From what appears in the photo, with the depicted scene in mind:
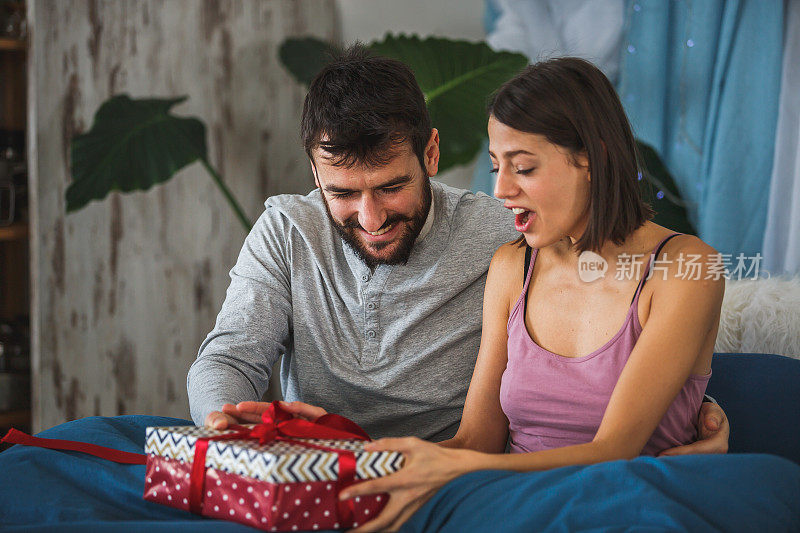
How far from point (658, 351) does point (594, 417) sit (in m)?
0.15

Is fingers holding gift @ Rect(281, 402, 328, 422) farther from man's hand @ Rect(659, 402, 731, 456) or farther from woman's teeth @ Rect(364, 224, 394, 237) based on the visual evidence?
man's hand @ Rect(659, 402, 731, 456)

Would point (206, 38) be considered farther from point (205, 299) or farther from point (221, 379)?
point (221, 379)

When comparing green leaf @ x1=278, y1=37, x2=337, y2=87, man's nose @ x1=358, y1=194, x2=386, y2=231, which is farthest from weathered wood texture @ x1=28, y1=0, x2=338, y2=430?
man's nose @ x1=358, y1=194, x2=386, y2=231

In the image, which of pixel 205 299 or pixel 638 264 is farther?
pixel 205 299

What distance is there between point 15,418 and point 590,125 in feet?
6.55

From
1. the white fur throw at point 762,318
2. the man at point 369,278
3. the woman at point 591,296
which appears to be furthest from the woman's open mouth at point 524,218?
the white fur throw at point 762,318

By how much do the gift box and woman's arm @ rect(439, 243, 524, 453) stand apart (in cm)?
35

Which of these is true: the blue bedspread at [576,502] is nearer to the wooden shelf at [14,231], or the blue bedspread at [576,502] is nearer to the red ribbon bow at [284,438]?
the red ribbon bow at [284,438]

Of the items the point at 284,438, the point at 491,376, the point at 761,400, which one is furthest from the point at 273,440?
the point at 761,400

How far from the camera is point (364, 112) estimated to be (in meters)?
1.35

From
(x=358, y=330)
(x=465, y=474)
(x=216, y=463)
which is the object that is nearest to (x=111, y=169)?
(x=358, y=330)

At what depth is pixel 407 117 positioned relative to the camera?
1.40 m

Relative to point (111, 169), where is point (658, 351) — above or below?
below

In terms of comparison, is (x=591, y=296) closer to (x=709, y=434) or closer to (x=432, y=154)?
(x=709, y=434)
